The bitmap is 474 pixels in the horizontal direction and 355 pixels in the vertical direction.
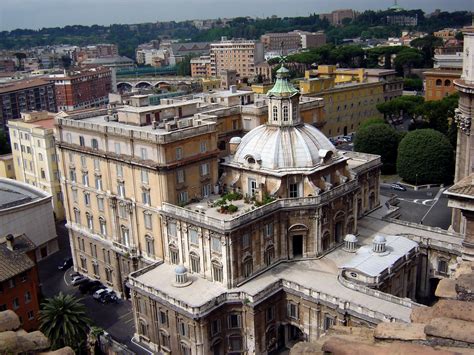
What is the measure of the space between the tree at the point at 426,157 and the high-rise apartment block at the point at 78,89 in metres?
114

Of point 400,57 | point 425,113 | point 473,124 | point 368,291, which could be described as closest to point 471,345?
point 368,291

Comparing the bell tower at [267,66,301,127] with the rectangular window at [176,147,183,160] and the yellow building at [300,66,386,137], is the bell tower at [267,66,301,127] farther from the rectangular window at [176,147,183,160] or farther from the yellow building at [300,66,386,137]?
the yellow building at [300,66,386,137]

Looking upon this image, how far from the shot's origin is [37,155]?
290ft

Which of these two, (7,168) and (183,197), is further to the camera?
(7,168)

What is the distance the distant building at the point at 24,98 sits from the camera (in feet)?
490

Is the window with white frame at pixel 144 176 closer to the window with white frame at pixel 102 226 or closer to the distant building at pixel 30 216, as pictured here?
the window with white frame at pixel 102 226

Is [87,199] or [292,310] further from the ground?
[87,199]

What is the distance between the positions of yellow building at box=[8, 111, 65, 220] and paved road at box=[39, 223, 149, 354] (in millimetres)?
14653

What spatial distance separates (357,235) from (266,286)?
1683 centimetres

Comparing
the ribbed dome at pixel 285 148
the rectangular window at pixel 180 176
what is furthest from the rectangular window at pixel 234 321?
the ribbed dome at pixel 285 148

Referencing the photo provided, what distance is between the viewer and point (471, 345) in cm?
1091

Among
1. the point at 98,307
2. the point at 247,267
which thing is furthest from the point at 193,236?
the point at 98,307

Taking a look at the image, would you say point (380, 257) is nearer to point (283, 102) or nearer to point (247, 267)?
point (247, 267)

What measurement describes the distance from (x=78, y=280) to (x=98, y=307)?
7713mm
